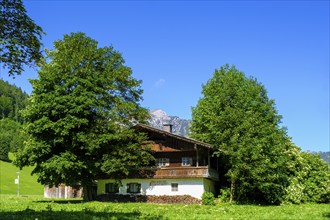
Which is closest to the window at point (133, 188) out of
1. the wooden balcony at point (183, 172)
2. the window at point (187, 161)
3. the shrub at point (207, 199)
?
the wooden balcony at point (183, 172)

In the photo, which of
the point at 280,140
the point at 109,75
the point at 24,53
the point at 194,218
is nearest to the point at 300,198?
the point at 280,140

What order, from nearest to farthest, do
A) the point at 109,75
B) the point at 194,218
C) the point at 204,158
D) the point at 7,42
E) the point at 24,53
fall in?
the point at 7,42 < the point at 24,53 < the point at 194,218 < the point at 109,75 < the point at 204,158

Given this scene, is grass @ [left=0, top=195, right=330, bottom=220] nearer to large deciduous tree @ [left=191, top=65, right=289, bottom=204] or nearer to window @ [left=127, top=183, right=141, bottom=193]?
large deciduous tree @ [left=191, top=65, right=289, bottom=204]

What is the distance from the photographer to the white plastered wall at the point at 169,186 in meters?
46.0

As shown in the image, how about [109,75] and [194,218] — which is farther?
[109,75]

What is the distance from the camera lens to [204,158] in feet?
169

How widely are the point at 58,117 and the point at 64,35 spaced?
32.3 ft

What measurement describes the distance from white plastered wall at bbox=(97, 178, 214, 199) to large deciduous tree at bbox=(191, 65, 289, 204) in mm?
3030

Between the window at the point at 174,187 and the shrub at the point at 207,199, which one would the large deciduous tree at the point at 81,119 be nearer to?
the window at the point at 174,187

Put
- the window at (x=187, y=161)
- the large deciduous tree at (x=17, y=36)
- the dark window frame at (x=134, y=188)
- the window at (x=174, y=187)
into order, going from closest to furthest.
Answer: the large deciduous tree at (x=17, y=36)
the window at (x=174, y=187)
the dark window frame at (x=134, y=188)
the window at (x=187, y=161)

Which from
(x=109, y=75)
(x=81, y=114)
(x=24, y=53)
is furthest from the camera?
(x=109, y=75)

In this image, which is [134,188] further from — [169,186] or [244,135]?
[244,135]

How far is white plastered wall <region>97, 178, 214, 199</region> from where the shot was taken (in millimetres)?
46000

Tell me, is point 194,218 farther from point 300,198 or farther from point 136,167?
point 300,198
